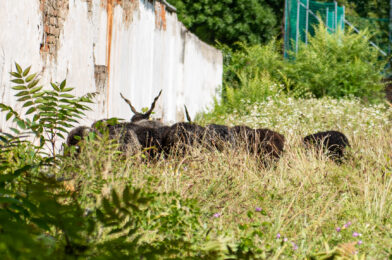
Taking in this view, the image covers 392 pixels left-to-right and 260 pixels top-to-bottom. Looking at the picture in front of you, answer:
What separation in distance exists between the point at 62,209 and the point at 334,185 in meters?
3.25

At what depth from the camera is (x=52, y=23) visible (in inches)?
207

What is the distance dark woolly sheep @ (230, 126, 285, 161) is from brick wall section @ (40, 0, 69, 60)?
217cm

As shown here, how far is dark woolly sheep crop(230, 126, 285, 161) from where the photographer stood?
543 centimetres

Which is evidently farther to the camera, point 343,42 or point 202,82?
point 343,42

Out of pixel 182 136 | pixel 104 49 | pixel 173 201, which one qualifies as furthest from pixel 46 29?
pixel 173 201

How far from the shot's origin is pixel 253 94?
12.1m

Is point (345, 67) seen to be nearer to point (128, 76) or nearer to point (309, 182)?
point (128, 76)

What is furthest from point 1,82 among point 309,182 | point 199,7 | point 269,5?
point 269,5

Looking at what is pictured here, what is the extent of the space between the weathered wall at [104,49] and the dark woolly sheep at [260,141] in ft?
5.95

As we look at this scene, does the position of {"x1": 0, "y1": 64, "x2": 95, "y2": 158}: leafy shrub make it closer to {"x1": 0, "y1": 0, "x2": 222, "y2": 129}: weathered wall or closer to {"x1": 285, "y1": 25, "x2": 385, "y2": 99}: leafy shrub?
{"x1": 0, "y1": 0, "x2": 222, "y2": 129}: weathered wall

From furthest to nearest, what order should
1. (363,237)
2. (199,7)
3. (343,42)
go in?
(199,7)
(343,42)
(363,237)

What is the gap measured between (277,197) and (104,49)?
11.6 ft

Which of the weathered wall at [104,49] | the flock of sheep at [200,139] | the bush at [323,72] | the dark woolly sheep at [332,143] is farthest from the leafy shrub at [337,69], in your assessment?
the flock of sheep at [200,139]

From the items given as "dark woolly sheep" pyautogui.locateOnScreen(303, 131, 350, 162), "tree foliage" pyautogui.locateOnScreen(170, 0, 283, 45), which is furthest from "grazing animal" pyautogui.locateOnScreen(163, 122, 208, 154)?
"tree foliage" pyautogui.locateOnScreen(170, 0, 283, 45)
